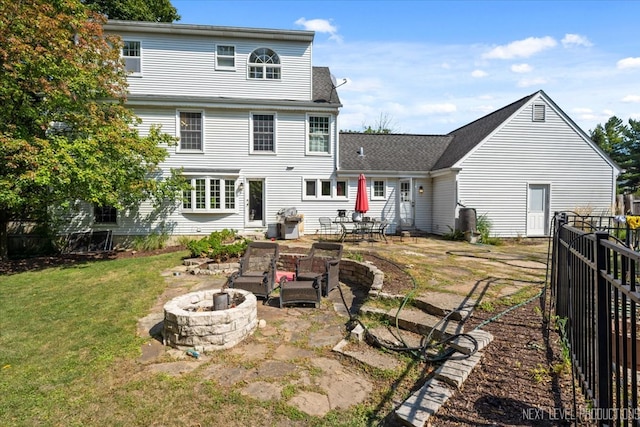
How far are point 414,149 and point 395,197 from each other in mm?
3503

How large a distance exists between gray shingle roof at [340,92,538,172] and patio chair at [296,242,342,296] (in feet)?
23.8

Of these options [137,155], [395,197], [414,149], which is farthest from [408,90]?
[137,155]

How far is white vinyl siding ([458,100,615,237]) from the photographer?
13273 mm

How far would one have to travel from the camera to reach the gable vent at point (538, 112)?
13.2m

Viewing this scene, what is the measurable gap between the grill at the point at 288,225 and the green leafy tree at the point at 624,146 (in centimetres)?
3462

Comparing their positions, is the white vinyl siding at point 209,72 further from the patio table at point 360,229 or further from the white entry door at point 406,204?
the patio table at point 360,229

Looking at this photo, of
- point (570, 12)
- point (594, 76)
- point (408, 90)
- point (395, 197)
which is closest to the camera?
point (570, 12)

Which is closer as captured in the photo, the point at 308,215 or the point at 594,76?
the point at 594,76

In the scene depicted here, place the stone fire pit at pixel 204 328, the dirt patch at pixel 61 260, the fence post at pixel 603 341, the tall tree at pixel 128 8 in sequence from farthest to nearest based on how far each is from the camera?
the tall tree at pixel 128 8, the dirt patch at pixel 61 260, the stone fire pit at pixel 204 328, the fence post at pixel 603 341

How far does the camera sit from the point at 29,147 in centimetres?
835

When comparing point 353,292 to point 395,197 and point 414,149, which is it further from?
point 414,149

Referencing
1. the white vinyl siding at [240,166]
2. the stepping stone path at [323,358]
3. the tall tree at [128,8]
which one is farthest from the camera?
the tall tree at [128,8]

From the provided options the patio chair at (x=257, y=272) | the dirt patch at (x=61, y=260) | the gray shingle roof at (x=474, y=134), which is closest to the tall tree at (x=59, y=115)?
the dirt patch at (x=61, y=260)

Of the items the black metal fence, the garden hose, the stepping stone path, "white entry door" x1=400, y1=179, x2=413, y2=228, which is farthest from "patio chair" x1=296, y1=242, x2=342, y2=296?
"white entry door" x1=400, y1=179, x2=413, y2=228
